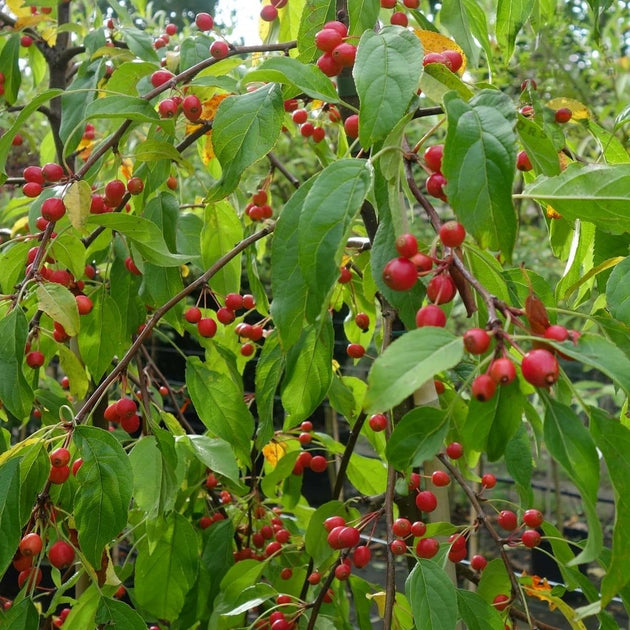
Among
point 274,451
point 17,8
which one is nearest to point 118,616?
point 274,451

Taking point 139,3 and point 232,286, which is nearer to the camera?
point 232,286

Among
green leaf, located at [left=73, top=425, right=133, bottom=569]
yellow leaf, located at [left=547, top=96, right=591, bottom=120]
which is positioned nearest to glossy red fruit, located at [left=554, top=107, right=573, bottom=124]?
yellow leaf, located at [left=547, top=96, right=591, bottom=120]

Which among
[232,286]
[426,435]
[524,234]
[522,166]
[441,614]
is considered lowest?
[524,234]

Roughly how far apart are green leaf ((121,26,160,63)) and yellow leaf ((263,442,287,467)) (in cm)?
65

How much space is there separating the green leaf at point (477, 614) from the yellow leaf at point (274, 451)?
1.88 ft

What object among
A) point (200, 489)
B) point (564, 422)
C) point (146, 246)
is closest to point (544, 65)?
point (200, 489)

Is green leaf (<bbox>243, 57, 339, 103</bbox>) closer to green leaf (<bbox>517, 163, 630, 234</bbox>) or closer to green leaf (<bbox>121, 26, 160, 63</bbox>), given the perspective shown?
green leaf (<bbox>517, 163, 630, 234</bbox>)

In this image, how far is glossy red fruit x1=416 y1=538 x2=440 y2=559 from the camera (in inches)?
33.9

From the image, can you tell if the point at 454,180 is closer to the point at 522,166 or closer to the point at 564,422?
the point at 564,422

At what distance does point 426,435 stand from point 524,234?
9.96ft

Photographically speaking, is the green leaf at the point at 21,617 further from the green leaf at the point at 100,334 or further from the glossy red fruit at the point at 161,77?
the glossy red fruit at the point at 161,77

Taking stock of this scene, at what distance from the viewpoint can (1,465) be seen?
0.81m

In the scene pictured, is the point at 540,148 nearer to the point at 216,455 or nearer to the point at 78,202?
the point at 78,202

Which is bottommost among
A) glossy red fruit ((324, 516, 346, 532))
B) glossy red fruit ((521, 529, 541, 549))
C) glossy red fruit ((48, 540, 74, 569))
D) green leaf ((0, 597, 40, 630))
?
green leaf ((0, 597, 40, 630))
